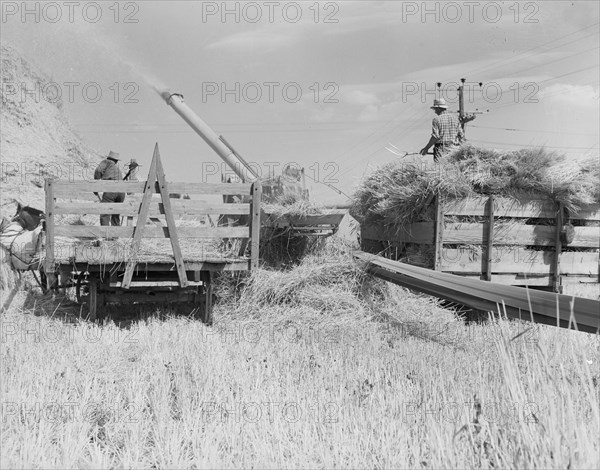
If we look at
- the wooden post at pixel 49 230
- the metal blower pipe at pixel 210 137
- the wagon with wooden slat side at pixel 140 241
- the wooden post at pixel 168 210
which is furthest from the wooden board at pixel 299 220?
the wooden post at pixel 49 230

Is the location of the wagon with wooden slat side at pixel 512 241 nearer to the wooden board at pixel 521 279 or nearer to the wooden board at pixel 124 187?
the wooden board at pixel 521 279

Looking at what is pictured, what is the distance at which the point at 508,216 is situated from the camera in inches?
325

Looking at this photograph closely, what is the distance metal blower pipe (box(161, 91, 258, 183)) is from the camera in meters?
11.5

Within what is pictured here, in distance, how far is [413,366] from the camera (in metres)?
5.23

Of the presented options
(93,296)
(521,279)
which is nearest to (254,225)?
(93,296)

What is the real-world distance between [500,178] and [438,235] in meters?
1.10

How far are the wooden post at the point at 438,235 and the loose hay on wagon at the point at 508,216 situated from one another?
0.01 m

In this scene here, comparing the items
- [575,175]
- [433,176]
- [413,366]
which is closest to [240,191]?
[433,176]

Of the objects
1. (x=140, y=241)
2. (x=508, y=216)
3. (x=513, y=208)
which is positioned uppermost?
(x=513, y=208)

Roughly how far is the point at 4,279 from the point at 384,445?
7672mm

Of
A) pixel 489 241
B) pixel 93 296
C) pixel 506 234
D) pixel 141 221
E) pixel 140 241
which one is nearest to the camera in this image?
pixel 141 221

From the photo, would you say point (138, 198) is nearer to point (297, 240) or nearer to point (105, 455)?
point (297, 240)

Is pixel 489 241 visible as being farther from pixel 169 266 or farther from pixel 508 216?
pixel 169 266

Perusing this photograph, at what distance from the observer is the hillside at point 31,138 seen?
16.6 metres
